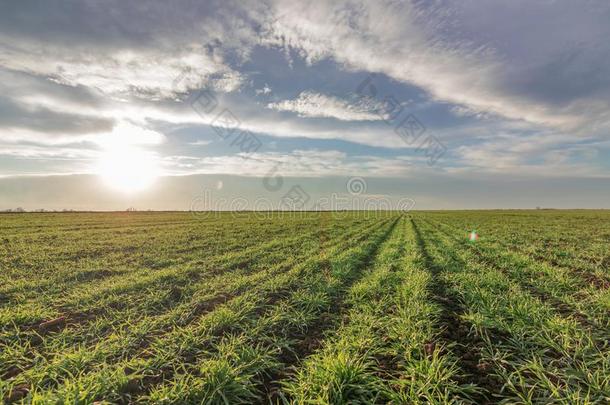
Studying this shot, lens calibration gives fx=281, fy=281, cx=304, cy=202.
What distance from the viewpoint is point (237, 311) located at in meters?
6.14

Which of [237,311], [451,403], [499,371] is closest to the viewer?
[451,403]

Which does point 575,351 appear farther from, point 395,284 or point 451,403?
point 395,284

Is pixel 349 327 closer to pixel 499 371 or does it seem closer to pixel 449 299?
pixel 499 371

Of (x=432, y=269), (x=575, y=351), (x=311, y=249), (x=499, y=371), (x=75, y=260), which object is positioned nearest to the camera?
(x=499, y=371)

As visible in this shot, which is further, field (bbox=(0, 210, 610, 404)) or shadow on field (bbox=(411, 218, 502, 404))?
shadow on field (bbox=(411, 218, 502, 404))

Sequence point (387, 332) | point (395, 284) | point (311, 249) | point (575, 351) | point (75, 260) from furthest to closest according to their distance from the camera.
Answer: point (311, 249)
point (75, 260)
point (395, 284)
point (387, 332)
point (575, 351)

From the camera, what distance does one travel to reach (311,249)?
15.0 m

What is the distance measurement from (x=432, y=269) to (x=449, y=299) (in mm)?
3566

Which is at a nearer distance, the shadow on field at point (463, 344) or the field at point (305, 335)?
the field at point (305, 335)

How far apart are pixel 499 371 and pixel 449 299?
330 centimetres

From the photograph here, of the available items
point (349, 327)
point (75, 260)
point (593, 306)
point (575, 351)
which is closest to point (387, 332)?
point (349, 327)

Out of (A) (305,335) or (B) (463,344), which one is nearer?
(B) (463,344)

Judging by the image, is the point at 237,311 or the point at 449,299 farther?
the point at 449,299

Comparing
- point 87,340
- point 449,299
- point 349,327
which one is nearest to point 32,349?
point 87,340
